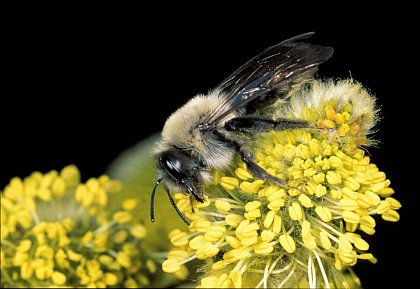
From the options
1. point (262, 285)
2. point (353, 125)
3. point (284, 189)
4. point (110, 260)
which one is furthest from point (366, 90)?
A: point (110, 260)

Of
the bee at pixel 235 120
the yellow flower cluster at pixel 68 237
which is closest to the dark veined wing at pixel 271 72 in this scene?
the bee at pixel 235 120

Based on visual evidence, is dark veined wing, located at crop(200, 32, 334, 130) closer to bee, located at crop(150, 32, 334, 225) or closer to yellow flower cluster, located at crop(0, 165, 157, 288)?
bee, located at crop(150, 32, 334, 225)

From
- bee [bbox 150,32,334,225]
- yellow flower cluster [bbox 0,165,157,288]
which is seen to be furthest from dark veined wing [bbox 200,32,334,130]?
yellow flower cluster [bbox 0,165,157,288]

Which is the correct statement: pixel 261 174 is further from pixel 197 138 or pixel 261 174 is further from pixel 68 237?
pixel 68 237

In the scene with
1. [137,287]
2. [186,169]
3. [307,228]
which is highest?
[186,169]

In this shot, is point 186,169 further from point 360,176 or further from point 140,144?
point 140,144

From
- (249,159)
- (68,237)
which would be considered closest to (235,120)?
(249,159)
